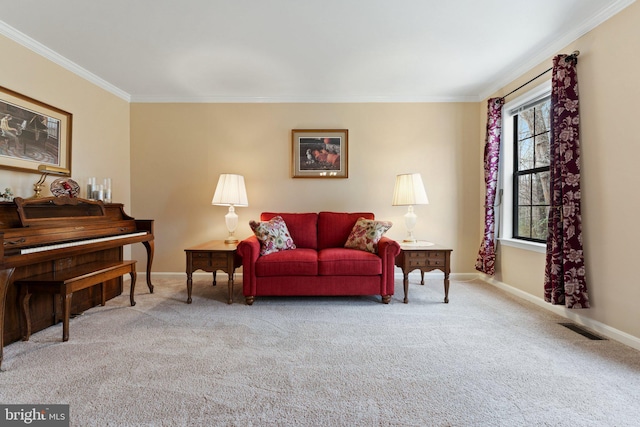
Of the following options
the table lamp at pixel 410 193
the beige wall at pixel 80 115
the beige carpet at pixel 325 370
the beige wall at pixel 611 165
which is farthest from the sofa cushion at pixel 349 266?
the beige wall at pixel 80 115

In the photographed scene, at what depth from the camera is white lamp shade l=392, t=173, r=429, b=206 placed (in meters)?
3.47

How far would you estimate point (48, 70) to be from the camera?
293 cm

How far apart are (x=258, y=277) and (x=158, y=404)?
1574 millimetres

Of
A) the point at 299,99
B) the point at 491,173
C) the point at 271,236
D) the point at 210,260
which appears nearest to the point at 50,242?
the point at 210,260

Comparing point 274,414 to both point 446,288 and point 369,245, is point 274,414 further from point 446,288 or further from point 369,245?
point 446,288

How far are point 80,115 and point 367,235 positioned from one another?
3584 millimetres

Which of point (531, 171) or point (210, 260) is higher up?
point (531, 171)

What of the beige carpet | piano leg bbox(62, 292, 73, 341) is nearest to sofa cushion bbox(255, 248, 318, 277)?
the beige carpet

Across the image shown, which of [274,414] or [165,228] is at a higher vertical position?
[165,228]

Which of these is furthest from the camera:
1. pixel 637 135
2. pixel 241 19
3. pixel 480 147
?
pixel 480 147

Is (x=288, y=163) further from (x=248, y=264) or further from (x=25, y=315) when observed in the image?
(x=25, y=315)

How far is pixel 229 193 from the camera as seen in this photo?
3533 mm

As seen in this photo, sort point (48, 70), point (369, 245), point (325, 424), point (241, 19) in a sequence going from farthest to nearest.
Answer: point (369, 245) → point (48, 70) → point (241, 19) → point (325, 424)

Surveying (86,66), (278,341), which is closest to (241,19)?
(86,66)
